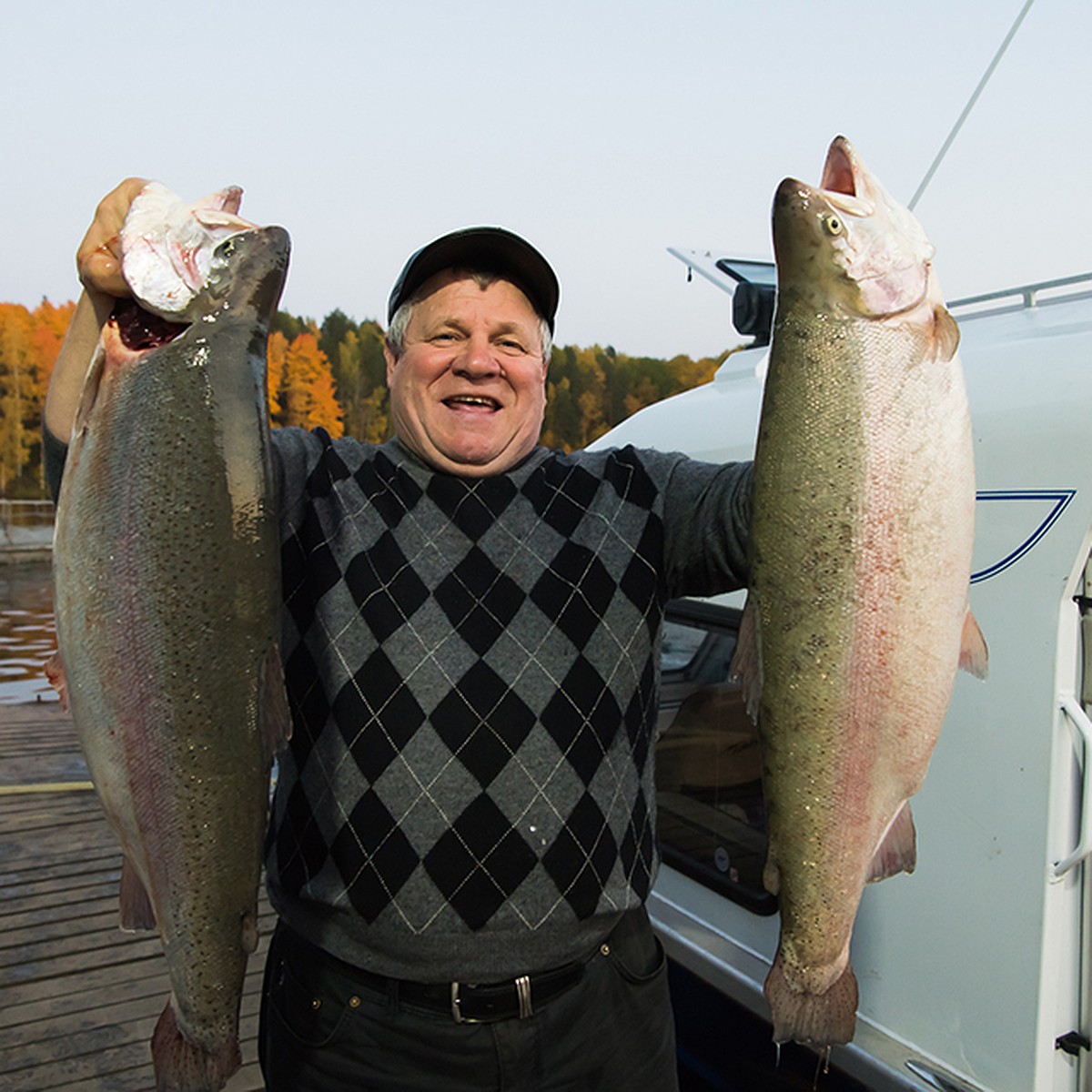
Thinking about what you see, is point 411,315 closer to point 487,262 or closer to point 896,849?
point 487,262

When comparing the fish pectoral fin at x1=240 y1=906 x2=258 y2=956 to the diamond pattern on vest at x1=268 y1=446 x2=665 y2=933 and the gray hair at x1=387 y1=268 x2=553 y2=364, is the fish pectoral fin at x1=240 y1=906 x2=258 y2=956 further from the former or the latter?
the gray hair at x1=387 y1=268 x2=553 y2=364

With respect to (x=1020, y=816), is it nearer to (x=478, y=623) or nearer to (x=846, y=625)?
(x=846, y=625)

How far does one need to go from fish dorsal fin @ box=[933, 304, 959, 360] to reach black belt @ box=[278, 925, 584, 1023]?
1595mm

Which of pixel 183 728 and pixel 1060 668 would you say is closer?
pixel 183 728

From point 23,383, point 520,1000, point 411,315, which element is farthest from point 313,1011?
point 23,383

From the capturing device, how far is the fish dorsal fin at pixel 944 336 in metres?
1.97

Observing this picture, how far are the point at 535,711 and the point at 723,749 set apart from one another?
1695mm

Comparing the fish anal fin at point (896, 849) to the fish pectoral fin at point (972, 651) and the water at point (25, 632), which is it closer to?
the fish pectoral fin at point (972, 651)

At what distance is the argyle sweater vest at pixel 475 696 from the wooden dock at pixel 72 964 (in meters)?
2.59

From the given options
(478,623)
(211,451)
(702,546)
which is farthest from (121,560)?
(702,546)

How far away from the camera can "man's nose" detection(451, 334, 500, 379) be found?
8.49ft

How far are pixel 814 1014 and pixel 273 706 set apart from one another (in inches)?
50.0

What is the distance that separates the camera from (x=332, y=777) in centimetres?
222

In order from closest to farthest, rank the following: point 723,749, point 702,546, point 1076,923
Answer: point 702,546
point 1076,923
point 723,749
